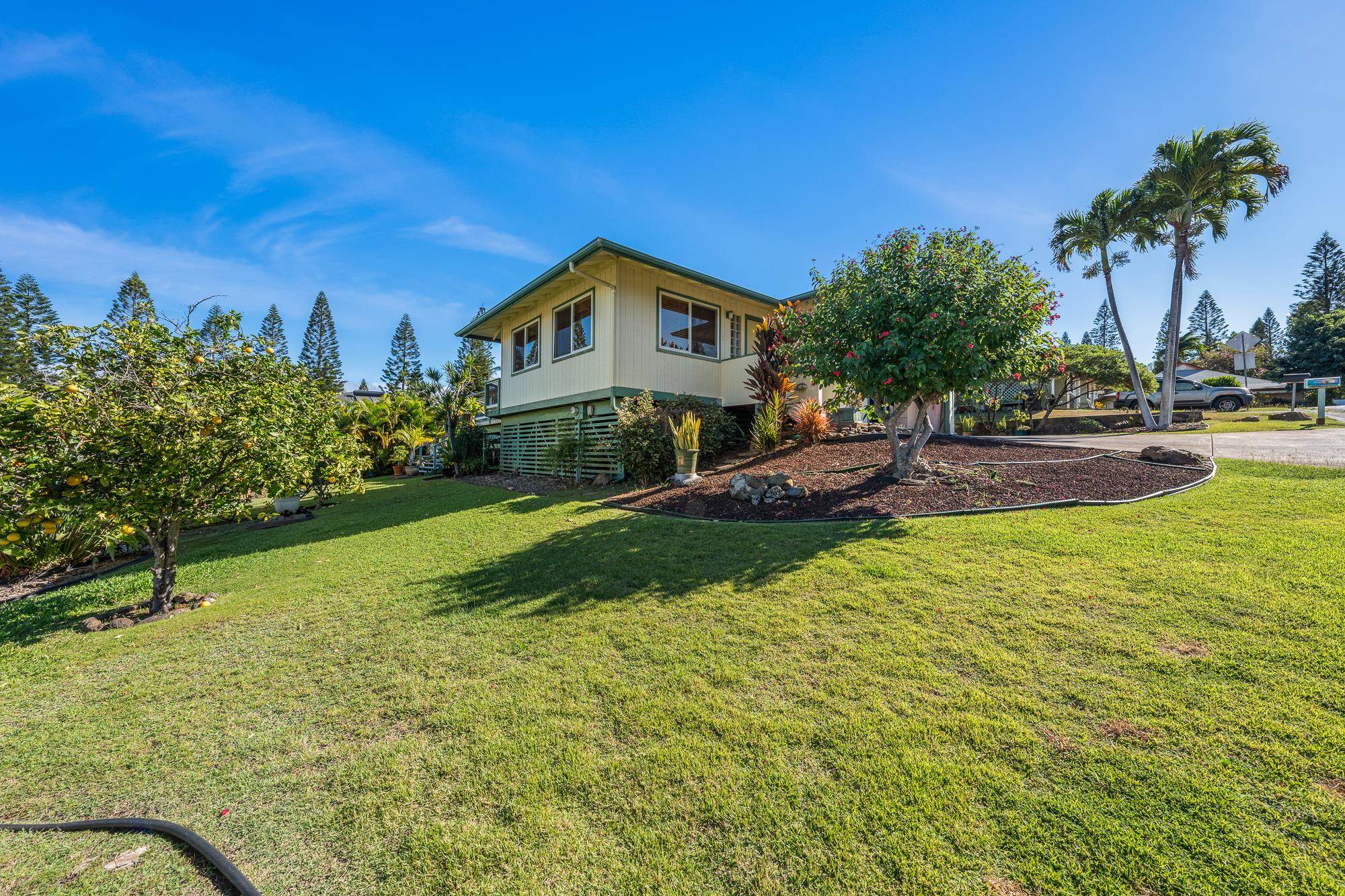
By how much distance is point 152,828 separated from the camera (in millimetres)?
1865

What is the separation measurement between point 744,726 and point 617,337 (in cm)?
820

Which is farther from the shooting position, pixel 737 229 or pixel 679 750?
pixel 737 229

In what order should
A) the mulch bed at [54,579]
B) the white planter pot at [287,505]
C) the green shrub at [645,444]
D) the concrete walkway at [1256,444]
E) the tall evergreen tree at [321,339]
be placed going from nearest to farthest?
the mulch bed at [54,579]
the concrete walkway at [1256,444]
the green shrub at [645,444]
the white planter pot at [287,505]
the tall evergreen tree at [321,339]

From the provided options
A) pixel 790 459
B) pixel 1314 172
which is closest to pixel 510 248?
pixel 790 459

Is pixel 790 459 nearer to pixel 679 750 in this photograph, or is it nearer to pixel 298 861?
pixel 679 750

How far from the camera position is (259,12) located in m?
6.73

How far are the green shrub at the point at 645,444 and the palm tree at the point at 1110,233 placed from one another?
47.9 feet

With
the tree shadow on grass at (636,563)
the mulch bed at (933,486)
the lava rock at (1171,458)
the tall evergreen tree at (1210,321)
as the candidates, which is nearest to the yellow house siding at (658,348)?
the mulch bed at (933,486)

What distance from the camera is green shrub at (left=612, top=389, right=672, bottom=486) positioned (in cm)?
845

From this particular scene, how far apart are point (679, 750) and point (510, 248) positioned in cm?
1401

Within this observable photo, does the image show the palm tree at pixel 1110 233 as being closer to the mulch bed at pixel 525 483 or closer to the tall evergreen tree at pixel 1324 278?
the mulch bed at pixel 525 483

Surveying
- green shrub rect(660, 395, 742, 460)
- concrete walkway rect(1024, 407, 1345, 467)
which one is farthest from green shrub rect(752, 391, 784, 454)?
concrete walkway rect(1024, 407, 1345, 467)

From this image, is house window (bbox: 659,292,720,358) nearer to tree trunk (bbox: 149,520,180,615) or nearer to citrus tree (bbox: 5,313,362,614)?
citrus tree (bbox: 5,313,362,614)

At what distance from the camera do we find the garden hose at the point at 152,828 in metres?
1.66
